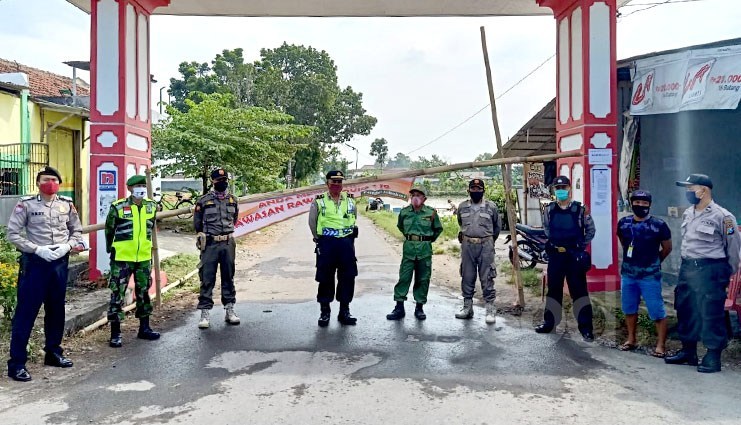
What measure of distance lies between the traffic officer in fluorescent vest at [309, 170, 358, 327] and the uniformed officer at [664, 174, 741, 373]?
11.0 feet

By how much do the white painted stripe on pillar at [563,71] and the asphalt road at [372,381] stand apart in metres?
3.19

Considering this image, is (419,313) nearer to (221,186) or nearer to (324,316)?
(324,316)

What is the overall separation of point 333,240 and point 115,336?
2448 millimetres

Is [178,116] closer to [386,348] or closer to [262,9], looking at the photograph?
[262,9]

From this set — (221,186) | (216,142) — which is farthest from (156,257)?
(216,142)

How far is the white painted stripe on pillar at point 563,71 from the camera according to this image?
844 centimetres

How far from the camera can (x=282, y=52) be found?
45875mm

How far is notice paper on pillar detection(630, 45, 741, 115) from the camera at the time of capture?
24.1 ft

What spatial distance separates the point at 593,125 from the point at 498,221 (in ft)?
6.61

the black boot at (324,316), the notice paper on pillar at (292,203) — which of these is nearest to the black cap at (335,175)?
the notice paper on pillar at (292,203)

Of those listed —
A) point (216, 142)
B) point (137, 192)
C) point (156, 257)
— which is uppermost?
point (216, 142)

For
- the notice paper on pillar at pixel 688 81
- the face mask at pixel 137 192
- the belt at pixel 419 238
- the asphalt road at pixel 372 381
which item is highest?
the notice paper on pillar at pixel 688 81

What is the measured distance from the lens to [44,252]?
5.05 metres

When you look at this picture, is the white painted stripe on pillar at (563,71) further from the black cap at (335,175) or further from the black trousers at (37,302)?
the black trousers at (37,302)
